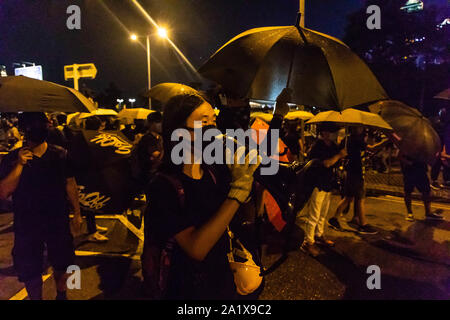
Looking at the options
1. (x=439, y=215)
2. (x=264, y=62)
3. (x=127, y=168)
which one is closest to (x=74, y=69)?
(x=127, y=168)

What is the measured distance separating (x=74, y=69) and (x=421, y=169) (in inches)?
313

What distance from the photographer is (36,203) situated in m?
2.70

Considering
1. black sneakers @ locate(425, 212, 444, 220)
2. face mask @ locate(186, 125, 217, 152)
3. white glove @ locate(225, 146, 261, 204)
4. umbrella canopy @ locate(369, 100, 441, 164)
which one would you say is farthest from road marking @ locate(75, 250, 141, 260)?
black sneakers @ locate(425, 212, 444, 220)

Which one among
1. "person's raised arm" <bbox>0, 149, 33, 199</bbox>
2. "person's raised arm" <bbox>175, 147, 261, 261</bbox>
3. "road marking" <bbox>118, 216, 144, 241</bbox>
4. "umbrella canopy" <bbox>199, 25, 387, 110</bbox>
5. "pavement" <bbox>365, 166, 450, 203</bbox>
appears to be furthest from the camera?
"pavement" <bbox>365, 166, 450, 203</bbox>

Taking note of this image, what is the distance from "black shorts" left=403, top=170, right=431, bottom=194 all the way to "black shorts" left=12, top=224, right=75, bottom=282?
5917 mm

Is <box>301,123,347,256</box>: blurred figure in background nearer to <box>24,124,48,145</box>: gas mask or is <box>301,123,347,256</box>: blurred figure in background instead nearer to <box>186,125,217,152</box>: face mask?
<box>186,125,217,152</box>: face mask

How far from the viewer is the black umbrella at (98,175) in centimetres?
346

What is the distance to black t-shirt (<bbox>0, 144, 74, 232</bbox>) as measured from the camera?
266 cm

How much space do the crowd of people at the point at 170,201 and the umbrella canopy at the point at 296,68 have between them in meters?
0.20

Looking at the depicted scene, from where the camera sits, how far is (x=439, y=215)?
6.26 metres

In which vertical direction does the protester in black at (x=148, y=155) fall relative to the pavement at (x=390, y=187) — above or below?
above

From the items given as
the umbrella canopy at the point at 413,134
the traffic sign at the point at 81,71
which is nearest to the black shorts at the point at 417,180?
the umbrella canopy at the point at 413,134

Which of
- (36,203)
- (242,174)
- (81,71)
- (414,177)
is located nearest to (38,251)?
(36,203)

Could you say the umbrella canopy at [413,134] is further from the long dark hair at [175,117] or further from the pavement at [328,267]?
the long dark hair at [175,117]
